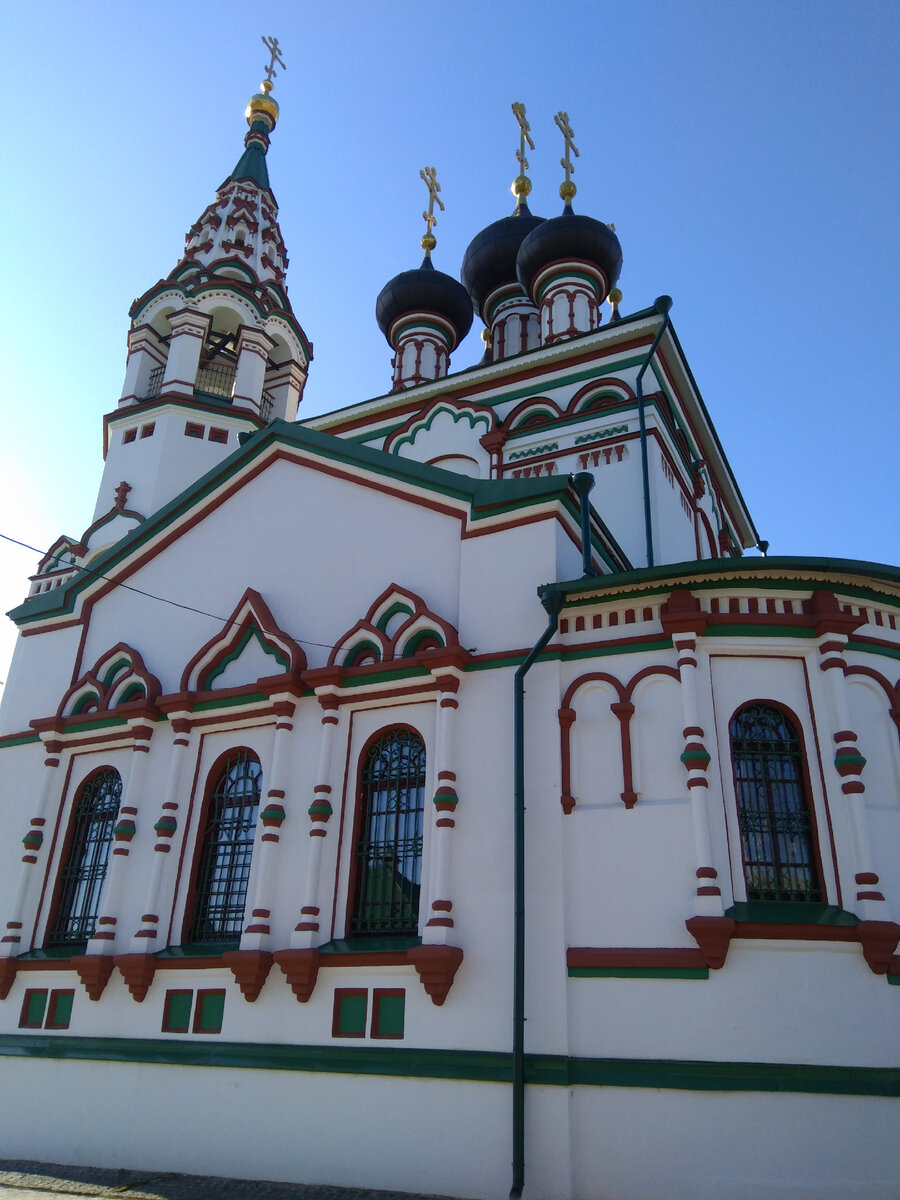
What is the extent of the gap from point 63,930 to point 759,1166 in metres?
5.67

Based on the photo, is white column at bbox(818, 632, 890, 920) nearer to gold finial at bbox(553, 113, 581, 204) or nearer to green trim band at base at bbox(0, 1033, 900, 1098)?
green trim band at base at bbox(0, 1033, 900, 1098)

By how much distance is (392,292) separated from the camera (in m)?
15.9

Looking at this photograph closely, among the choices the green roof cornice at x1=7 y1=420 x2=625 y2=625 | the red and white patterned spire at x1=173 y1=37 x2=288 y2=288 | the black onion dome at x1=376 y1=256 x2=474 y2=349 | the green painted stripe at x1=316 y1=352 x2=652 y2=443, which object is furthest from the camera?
the red and white patterned spire at x1=173 y1=37 x2=288 y2=288

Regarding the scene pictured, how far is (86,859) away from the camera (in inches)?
334

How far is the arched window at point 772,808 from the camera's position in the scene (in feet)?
19.6

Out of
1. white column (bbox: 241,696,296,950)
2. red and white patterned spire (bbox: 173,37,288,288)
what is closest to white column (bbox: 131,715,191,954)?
white column (bbox: 241,696,296,950)

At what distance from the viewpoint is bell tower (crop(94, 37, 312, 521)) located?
14281mm

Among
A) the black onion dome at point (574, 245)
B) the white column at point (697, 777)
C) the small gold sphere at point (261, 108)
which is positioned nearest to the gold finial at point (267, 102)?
the small gold sphere at point (261, 108)

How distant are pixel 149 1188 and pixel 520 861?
311cm

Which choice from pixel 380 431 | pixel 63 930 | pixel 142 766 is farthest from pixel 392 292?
pixel 63 930

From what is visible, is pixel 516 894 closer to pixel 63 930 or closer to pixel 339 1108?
pixel 339 1108

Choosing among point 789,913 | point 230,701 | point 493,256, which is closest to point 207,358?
point 493,256

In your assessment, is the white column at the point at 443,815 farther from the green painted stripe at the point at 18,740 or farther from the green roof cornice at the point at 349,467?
the green painted stripe at the point at 18,740

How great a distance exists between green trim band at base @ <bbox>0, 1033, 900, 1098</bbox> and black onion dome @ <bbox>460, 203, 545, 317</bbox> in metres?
12.4
